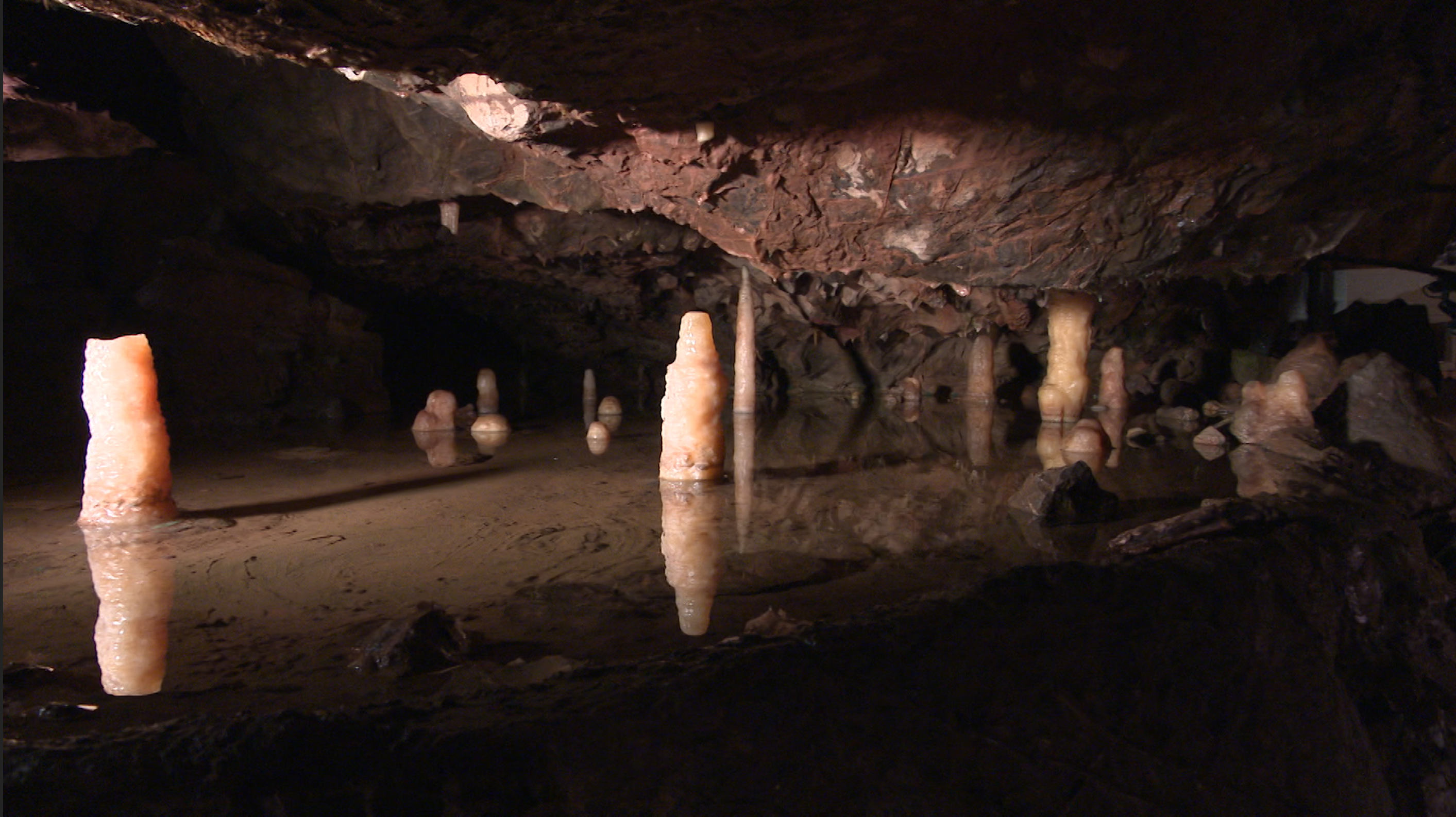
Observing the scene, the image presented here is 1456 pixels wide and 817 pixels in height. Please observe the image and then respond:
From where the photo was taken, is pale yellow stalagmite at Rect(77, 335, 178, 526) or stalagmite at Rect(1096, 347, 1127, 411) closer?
pale yellow stalagmite at Rect(77, 335, 178, 526)

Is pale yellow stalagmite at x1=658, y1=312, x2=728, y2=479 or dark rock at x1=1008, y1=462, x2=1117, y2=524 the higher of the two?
pale yellow stalagmite at x1=658, y1=312, x2=728, y2=479

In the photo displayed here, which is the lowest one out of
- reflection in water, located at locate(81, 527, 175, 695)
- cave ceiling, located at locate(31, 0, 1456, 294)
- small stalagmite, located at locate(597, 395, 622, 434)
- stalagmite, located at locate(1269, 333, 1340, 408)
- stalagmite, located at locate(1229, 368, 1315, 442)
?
reflection in water, located at locate(81, 527, 175, 695)

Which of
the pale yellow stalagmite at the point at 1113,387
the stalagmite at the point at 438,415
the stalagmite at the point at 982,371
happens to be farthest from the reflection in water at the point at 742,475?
the pale yellow stalagmite at the point at 1113,387

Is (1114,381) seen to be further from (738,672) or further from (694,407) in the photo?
(738,672)

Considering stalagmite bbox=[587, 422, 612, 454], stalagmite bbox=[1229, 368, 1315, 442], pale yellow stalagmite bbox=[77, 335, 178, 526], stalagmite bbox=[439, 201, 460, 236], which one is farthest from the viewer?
stalagmite bbox=[439, 201, 460, 236]

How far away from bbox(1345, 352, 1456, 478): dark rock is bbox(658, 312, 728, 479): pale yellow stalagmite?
5.52 m

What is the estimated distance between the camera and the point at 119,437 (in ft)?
18.8

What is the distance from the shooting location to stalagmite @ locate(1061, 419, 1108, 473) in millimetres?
8664

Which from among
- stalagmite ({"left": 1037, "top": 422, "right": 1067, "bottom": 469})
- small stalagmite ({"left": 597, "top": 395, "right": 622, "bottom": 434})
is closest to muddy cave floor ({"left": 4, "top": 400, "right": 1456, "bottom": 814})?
stalagmite ({"left": 1037, "top": 422, "right": 1067, "bottom": 469})

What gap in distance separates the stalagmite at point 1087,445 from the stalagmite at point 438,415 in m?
7.96

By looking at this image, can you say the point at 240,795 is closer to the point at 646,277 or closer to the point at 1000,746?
the point at 1000,746

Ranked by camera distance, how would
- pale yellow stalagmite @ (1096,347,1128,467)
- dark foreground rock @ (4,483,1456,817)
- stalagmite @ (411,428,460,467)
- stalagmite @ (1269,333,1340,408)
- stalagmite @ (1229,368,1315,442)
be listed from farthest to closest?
1. pale yellow stalagmite @ (1096,347,1128,467)
2. stalagmite @ (1269,333,1340,408)
3. stalagmite @ (411,428,460,467)
4. stalagmite @ (1229,368,1315,442)
5. dark foreground rock @ (4,483,1456,817)

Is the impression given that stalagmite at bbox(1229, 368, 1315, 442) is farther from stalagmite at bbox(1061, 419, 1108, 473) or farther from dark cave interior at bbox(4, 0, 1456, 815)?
stalagmite at bbox(1061, 419, 1108, 473)

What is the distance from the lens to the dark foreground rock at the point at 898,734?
196cm
